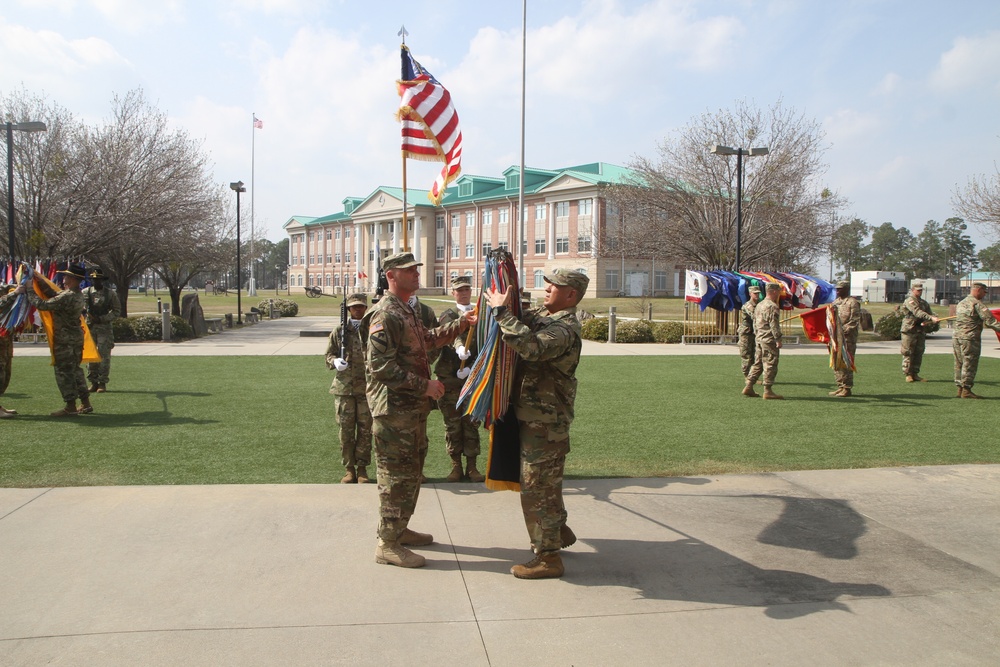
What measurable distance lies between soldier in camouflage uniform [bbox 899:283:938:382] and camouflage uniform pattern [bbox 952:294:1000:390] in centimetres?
104

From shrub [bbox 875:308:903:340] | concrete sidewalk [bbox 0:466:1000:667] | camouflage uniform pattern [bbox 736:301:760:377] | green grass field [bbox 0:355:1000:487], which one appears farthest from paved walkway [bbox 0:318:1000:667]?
shrub [bbox 875:308:903:340]

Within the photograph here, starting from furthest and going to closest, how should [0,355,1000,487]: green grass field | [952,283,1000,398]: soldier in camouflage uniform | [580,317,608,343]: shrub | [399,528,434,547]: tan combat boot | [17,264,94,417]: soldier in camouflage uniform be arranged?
1. [580,317,608,343]: shrub
2. [952,283,1000,398]: soldier in camouflage uniform
3. [17,264,94,417]: soldier in camouflage uniform
4. [0,355,1000,487]: green grass field
5. [399,528,434,547]: tan combat boot

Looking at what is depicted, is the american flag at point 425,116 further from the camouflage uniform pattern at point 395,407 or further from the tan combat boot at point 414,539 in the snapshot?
the tan combat boot at point 414,539

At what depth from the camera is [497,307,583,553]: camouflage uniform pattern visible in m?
4.70

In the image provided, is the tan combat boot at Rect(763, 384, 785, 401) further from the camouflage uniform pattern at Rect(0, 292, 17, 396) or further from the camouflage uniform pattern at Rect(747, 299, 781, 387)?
the camouflage uniform pattern at Rect(0, 292, 17, 396)

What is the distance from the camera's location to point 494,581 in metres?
4.66

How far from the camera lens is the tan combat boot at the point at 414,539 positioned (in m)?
5.18

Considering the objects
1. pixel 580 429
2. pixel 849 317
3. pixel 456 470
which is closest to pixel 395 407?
pixel 456 470

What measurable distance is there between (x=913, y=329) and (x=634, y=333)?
434 inches

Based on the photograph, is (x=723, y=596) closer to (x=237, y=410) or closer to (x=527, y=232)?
(x=237, y=410)

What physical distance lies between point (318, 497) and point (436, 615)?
2.41 m

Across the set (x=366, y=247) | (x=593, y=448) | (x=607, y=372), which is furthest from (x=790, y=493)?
(x=366, y=247)

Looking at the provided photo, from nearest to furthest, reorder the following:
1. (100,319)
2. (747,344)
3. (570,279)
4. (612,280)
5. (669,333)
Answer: (570,279)
(100,319)
(747,344)
(669,333)
(612,280)

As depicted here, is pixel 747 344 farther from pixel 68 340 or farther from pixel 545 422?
pixel 68 340
